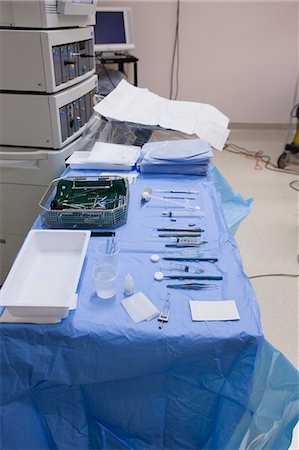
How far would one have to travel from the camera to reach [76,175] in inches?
55.0

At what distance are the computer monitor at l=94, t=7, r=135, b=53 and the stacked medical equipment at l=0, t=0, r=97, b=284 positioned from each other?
5.80ft

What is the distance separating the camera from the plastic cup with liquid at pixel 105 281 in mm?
861

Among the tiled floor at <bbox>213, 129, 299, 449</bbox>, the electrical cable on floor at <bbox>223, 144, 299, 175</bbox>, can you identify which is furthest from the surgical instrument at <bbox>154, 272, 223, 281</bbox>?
the electrical cable on floor at <bbox>223, 144, 299, 175</bbox>

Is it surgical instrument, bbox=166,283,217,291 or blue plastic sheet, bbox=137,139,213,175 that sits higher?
blue plastic sheet, bbox=137,139,213,175

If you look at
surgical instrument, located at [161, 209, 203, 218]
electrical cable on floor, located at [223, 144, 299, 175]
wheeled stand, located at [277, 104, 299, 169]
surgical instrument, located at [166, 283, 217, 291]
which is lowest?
electrical cable on floor, located at [223, 144, 299, 175]

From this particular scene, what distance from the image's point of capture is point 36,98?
4.56 feet

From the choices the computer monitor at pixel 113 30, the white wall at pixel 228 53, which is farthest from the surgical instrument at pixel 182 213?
the white wall at pixel 228 53

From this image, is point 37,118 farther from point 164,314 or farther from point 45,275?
point 164,314

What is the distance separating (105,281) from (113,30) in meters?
3.24

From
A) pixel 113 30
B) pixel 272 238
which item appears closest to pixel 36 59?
pixel 272 238

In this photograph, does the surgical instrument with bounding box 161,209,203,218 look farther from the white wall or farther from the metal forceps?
the white wall

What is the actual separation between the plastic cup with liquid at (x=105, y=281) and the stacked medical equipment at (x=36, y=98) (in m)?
0.75

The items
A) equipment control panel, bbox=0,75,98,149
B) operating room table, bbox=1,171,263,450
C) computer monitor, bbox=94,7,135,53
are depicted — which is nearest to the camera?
operating room table, bbox=1,171,263,450

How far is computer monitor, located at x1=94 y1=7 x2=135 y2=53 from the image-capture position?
3330mm
